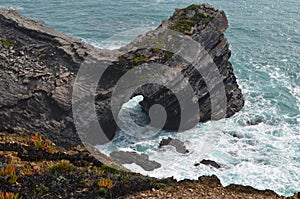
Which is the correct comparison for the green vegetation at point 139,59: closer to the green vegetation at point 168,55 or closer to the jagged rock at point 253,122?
the green vegetation at point 168,55

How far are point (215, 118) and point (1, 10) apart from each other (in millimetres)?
29953

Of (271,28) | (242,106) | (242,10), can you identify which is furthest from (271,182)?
(242,10)

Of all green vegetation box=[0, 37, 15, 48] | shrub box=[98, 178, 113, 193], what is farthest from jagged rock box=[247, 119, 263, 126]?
shrub box=[98, 178, 113, 193]

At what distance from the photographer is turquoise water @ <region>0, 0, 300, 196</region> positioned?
112ft

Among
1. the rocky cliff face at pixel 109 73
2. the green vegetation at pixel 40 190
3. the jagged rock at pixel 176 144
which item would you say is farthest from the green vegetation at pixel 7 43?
the green vegetation at pixel 40 190

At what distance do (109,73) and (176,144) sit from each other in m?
10.8

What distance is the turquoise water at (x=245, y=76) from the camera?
34.2m

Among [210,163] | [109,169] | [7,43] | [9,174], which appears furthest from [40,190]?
[7,43]

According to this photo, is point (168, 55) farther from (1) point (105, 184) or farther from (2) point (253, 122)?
(1) point (105, 184)

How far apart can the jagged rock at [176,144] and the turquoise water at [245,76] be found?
0.84m

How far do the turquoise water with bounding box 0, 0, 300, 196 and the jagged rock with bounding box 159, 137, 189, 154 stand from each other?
84 centimetres

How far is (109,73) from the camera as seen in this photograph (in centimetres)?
3772

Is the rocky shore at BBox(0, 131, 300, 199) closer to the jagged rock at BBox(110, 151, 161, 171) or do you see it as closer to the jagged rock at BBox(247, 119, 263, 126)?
the jagged rock at BBox(110, 151, 161, 171)

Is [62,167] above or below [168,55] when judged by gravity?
below
